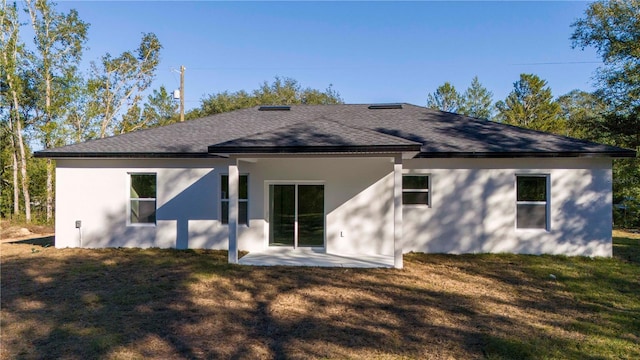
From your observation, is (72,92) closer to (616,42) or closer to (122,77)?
(122,77)

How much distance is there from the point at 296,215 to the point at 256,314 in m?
5.26

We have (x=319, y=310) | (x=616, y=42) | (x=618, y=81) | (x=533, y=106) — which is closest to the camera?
(x=319, y=310)

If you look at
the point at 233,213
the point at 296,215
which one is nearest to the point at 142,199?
the point at 233,213

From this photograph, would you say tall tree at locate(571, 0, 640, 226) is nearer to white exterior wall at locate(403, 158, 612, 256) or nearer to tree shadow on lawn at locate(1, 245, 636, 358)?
white exterior wall at locate(403, 158, 612, 256)

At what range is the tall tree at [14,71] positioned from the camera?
1714 cm

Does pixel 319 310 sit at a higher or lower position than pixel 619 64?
lower

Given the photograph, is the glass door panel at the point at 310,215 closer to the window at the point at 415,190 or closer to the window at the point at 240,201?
the window at the point at 240,201

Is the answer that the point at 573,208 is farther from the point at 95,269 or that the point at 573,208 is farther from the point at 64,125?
the point at 64,125

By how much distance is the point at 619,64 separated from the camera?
56.6 ft

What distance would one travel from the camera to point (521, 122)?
29.4m

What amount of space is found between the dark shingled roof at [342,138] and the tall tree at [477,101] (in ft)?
83.1

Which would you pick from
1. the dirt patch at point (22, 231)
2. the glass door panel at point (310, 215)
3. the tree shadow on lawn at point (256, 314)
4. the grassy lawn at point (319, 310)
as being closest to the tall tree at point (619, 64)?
the grassy lawn at point (319, 310)

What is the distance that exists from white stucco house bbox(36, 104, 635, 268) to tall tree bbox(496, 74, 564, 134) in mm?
20357

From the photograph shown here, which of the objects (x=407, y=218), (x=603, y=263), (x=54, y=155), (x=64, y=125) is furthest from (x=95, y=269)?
(x=64, y=125)
